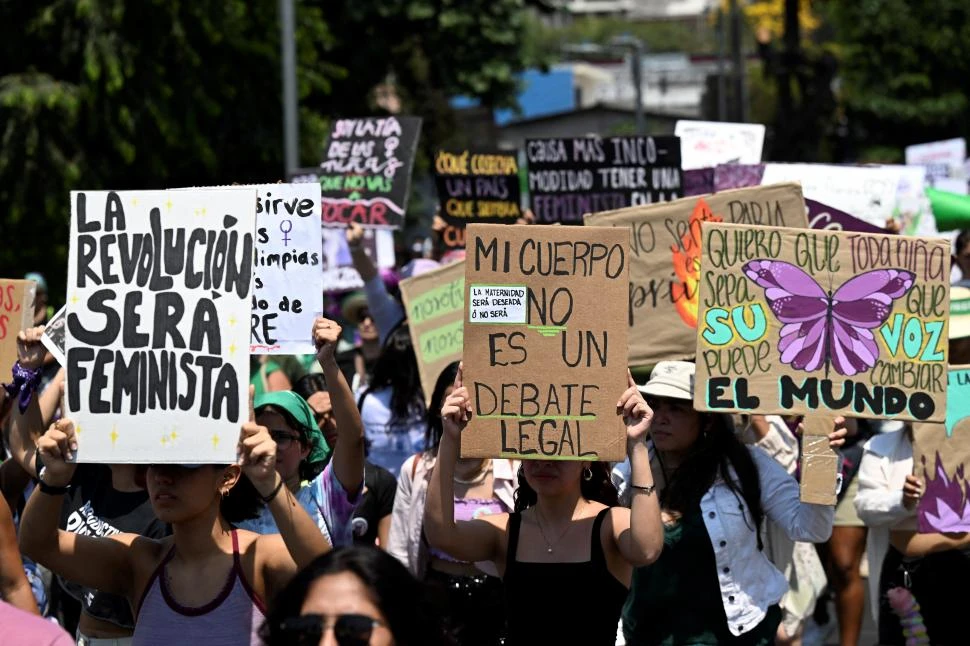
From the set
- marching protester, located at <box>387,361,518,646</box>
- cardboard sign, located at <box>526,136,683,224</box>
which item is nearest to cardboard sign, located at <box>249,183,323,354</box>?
marching protester, located at <box>387,361,518,646</box>

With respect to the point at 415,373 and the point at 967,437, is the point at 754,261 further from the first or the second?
the point at 415,373

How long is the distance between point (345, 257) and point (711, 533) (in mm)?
6160

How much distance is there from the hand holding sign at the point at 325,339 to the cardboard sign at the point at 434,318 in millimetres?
2528

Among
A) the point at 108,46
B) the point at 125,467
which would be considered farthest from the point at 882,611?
the point at 108,46

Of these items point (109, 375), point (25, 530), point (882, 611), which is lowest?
point (882, 611)

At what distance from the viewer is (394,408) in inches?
289

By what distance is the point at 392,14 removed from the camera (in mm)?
28703

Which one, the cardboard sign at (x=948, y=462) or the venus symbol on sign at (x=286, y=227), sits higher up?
the venus symbol on sign at (x=286, y=227)

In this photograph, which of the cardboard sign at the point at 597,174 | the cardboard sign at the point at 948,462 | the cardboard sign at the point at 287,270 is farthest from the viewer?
the cardboard sign at the point at 597,174

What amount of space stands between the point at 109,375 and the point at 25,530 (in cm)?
43

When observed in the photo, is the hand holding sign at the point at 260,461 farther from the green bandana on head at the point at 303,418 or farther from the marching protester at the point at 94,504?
the green bandana on head at the point at 303,418

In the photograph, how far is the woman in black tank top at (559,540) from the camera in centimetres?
452

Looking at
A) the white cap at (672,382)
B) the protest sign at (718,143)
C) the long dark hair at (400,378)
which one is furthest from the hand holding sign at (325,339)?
the protest sign at (718,143)

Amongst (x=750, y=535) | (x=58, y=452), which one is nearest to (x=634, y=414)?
(x=750, y=535)
